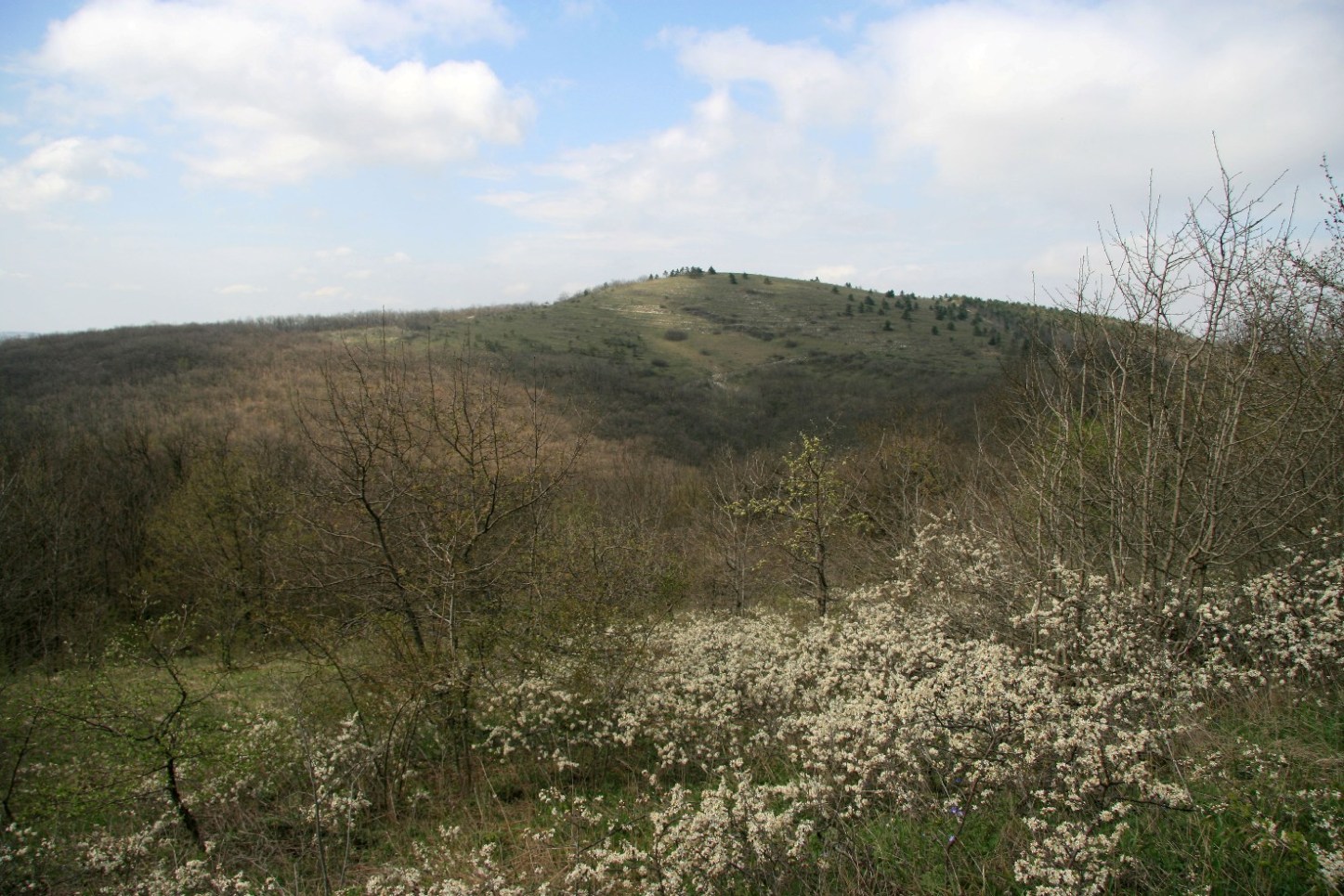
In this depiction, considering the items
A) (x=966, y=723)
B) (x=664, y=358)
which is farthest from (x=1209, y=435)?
(x=664, y=358)

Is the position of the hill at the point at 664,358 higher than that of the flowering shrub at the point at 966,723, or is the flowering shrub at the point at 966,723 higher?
the hill at the point at 664,358

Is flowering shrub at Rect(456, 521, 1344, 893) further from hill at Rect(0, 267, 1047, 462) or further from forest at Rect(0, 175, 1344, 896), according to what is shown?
hill at Rect(0, 267, 1047, 462)

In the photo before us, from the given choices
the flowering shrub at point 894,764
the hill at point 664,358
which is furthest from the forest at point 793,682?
the hill at point 664,358

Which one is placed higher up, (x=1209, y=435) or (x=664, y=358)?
(x=664, y=358)

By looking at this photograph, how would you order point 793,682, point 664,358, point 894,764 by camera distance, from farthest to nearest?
point 664,358, point 793,682, point 894,764

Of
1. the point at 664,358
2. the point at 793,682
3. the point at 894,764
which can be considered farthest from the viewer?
the point at 664,358

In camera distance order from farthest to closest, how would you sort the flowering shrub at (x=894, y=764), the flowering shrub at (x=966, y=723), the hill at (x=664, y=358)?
1. the hill at (x=664, y=358)
2. the flowering shrub at (x=966, y=723)
3. the flowering shrub at (x=894, y=764)

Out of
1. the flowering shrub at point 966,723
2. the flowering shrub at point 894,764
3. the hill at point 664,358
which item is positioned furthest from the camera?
the hill at point 664,358

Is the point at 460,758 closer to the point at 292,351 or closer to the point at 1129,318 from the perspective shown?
the point at 1129,318

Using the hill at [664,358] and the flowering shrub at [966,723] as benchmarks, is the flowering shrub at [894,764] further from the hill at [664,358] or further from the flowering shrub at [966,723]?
the hill at [664,358]

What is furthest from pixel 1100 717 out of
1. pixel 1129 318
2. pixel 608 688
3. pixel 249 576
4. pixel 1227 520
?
pixel 249 576

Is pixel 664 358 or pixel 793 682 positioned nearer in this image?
pixel 793 682

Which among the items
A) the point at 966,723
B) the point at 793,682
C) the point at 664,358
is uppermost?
the point at 664,358

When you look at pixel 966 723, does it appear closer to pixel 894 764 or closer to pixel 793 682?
pixel 894 764
